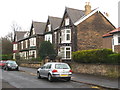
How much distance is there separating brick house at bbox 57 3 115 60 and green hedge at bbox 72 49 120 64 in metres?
10.7

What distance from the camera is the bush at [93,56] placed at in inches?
739

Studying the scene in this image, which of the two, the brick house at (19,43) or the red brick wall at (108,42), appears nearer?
the red brick wall at (108,42)

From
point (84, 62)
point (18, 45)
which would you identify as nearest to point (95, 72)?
point (84, 62)

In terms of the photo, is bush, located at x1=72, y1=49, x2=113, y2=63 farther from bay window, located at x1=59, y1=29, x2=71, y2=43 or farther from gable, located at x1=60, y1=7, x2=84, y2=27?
gable, located at x1=60, y1=7, x2=84, y2=27

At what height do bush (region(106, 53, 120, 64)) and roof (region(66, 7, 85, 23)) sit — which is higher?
roof (region(66, 7, 85, 23))

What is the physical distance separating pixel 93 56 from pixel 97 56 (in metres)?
0.60

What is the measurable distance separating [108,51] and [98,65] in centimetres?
181

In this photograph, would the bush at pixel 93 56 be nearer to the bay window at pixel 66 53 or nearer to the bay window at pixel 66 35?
the bay window at pixel 66 53

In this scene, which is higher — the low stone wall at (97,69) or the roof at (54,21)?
the roof at (54,21)

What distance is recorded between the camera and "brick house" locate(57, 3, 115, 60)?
33562 mm

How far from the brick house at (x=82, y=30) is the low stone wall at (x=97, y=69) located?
A: 9.90 m

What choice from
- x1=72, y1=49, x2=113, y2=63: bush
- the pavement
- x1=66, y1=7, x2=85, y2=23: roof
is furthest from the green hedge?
x1=66, y1=7, x2=85, y2=23: roof

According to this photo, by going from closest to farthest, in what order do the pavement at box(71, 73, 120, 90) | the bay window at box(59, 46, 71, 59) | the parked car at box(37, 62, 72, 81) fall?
1. the pavement at box(71, 73, 120, 90)
2. the parked car at box(37, 62, 72, 81)
3. the bay window at box(59, 46, 71, 59)

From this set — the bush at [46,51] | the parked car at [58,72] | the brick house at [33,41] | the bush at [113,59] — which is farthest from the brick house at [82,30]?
the parked car at [58,72]
